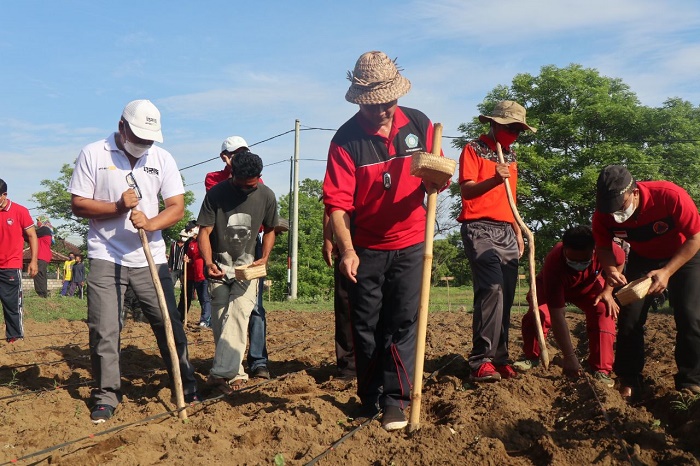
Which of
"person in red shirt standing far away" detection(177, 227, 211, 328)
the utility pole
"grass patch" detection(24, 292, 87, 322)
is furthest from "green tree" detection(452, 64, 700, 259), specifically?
"person in red shirt standing far away" detection(177, 227, 211, 328)

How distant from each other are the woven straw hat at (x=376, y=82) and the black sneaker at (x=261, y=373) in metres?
2.83

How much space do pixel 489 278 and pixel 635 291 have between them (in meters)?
1.07

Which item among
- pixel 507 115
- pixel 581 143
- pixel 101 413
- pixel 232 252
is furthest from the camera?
pixel 581 143

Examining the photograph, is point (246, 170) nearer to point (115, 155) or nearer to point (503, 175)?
point (115, 155)

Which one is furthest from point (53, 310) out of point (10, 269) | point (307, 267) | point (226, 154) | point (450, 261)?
point (450, 261)

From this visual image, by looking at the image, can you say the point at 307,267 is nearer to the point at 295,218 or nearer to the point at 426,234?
the point at 295,218

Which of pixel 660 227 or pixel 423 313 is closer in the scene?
pixel 423 313

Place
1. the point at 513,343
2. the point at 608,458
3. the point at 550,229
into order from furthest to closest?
the point at 550,229
the point at 513,343
the point at 608,458

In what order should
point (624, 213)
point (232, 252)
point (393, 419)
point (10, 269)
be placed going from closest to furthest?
point (393, 419) < point (624, 213) < point (232, 252) < point (10, 269)

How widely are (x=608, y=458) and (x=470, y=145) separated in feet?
9.07

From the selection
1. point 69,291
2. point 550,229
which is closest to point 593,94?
point 550,229

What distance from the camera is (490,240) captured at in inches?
213

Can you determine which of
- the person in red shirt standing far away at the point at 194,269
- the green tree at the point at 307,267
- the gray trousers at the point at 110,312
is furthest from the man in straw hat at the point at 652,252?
the green tree at the point at 307,267

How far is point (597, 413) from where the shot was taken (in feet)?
13.9
